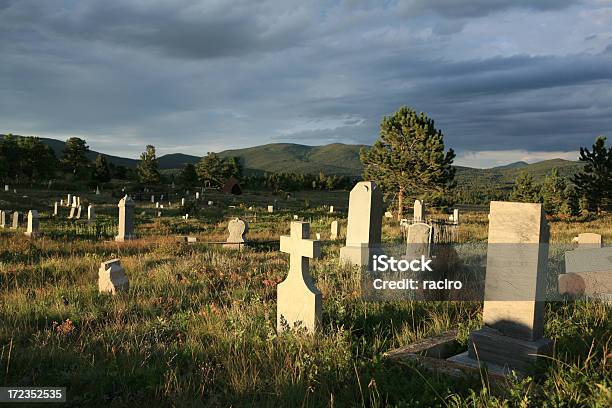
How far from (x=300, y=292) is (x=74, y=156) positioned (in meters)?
79.0

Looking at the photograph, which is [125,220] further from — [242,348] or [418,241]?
[242,348]

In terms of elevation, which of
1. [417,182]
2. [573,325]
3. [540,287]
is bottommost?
[573,325]

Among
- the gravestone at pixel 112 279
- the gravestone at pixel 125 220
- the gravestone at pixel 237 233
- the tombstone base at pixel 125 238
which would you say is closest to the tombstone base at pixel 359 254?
the gravestone at pixel 237 233

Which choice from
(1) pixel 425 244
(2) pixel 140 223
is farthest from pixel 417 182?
(1) pixel 425 244

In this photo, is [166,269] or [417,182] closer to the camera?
[166,269]

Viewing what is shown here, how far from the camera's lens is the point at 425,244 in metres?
10.2

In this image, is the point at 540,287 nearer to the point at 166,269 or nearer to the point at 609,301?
the point at 609,301

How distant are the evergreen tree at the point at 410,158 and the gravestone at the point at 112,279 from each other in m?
25.4

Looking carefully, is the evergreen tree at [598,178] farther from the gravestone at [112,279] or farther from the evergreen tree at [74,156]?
the evergreen tree at [74,156]

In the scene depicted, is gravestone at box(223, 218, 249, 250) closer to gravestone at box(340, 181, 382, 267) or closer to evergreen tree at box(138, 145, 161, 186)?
gravestone at box(340, 181, 382, 267)

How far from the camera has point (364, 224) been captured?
12789 mm

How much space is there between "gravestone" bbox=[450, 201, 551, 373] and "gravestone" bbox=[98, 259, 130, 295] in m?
6.05

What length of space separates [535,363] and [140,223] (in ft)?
78.1

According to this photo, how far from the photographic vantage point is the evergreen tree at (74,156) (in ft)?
239
